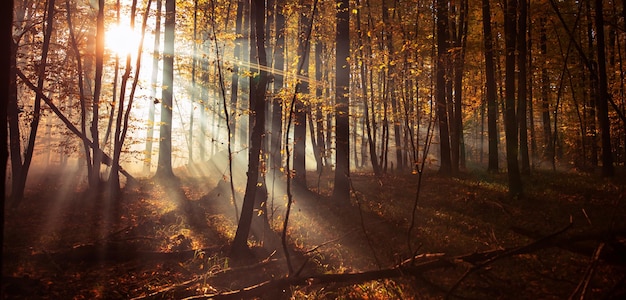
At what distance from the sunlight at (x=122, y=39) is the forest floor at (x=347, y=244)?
20.5ft

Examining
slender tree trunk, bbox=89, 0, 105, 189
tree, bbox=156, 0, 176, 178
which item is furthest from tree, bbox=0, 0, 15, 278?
tree, bbox=156, 0, 176, 178

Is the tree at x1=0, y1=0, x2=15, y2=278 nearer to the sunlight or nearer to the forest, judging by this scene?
the forest

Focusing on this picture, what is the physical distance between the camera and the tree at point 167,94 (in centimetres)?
1739

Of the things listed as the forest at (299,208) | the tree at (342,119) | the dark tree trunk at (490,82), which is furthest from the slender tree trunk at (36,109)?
the dark tree trunk at (490,82)

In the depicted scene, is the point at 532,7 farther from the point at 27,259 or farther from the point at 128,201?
the point at 27,259

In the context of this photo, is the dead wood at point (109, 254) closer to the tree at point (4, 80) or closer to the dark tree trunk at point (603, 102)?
the tree at point (4, 80)

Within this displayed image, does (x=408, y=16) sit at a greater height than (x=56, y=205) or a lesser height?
greater

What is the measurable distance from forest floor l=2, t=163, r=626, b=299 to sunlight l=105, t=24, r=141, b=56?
6.25 meters

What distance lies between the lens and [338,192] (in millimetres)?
13469

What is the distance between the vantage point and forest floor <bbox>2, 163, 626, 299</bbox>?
698 cm

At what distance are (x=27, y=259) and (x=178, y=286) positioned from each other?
4089 mm

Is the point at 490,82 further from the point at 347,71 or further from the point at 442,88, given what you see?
the point at 347,71

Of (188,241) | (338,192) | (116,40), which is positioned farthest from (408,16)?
(188,241)

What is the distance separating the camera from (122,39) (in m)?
14.1
